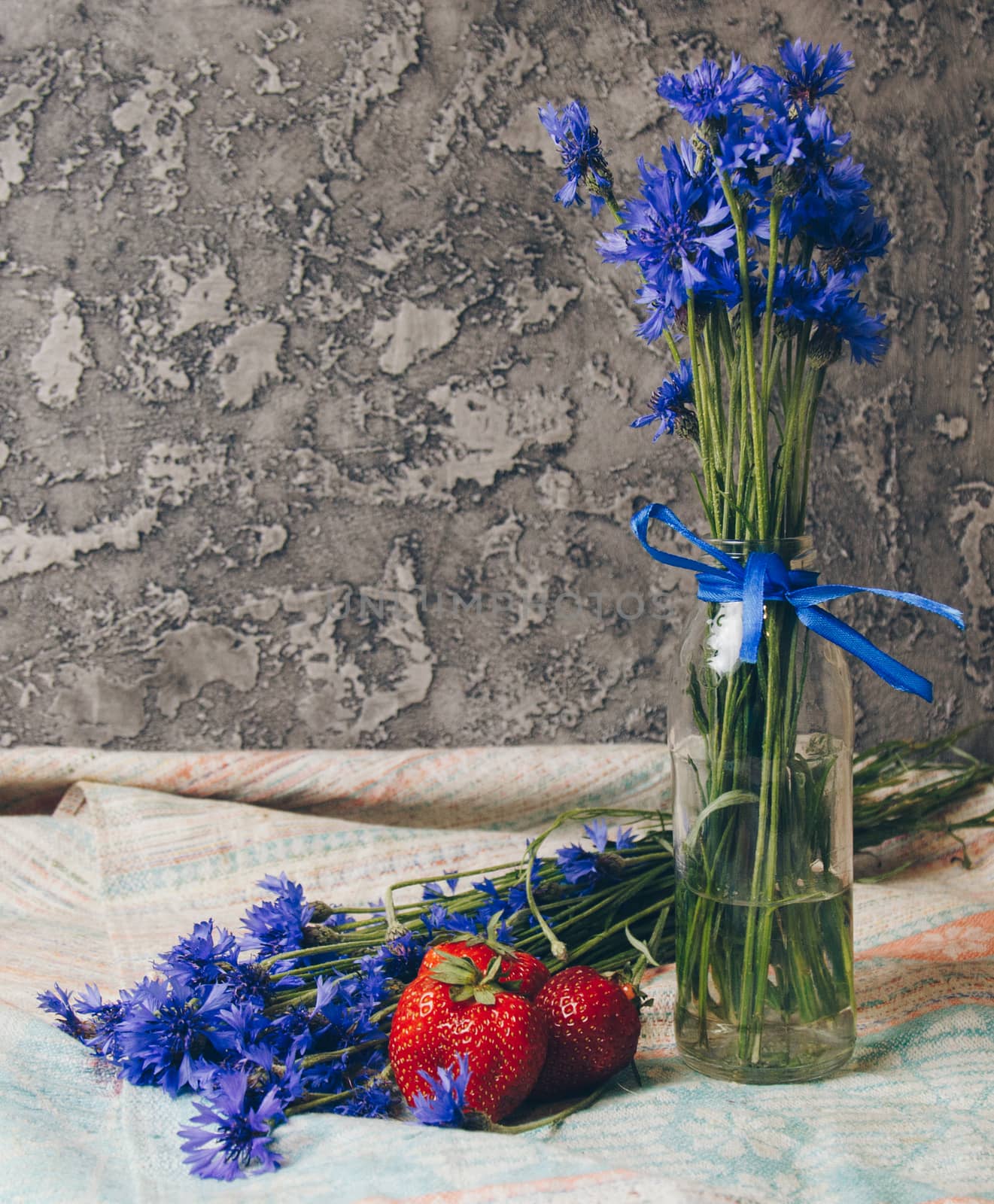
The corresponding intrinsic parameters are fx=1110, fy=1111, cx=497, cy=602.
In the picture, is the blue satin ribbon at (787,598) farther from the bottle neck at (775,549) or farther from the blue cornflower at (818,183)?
the blue cornflower at (818,183)

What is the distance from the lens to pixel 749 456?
68cm

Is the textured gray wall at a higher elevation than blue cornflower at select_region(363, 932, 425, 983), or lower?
higher

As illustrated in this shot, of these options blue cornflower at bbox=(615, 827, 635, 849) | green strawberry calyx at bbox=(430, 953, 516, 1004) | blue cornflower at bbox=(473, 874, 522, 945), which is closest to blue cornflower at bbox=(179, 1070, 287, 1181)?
green strawberry calyx at bbox=(430, 953, 516, 1004)

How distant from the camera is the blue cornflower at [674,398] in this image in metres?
0.70

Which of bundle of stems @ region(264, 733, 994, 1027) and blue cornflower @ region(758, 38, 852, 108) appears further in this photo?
bundle of stems @ region(264, 733, 994, 1027)

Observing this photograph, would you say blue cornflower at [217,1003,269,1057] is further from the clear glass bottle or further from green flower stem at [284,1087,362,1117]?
the clear glass bottle

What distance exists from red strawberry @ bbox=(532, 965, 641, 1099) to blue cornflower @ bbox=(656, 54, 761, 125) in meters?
0.51

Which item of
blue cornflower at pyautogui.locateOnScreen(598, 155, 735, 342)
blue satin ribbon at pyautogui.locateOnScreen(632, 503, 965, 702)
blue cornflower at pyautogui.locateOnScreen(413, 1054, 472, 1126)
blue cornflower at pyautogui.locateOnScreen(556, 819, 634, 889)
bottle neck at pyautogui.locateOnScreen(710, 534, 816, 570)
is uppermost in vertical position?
blue cornflower at pyautogui.locateOnScreen(598, 155, 735, 342)

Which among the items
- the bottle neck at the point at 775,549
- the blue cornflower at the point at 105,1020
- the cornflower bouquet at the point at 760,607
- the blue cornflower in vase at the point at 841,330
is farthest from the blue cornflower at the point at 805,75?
the blue cornflower at the point at 105,1020

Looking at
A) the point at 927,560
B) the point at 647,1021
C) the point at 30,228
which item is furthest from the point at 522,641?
the point at 30,228

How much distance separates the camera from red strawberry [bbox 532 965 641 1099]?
66 centimetres

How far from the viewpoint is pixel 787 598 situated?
67cm

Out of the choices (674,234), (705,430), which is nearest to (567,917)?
(705,430)

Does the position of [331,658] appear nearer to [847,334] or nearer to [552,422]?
[552,422]
